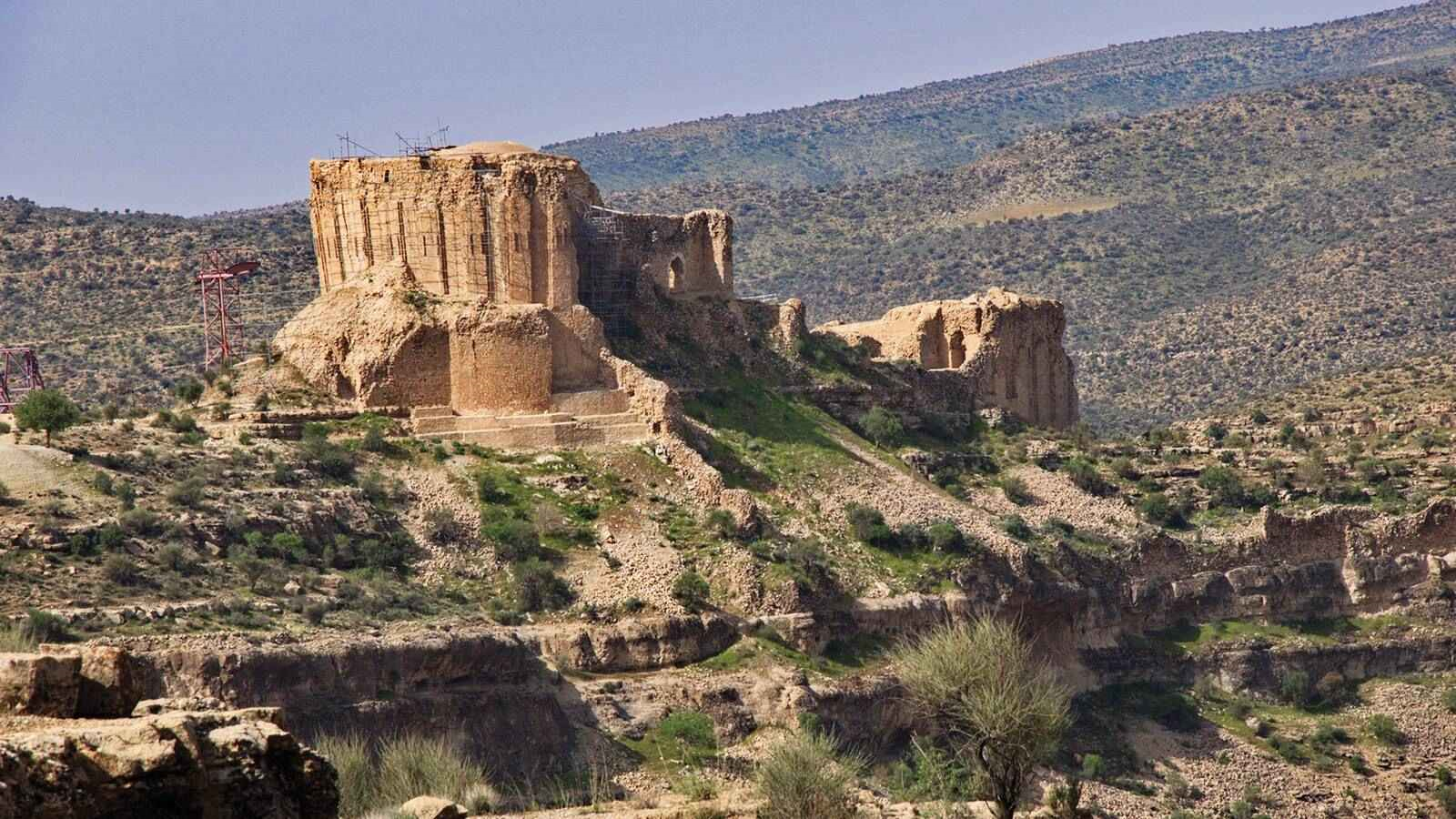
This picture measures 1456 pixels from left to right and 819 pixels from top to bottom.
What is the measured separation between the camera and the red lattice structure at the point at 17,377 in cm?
5975

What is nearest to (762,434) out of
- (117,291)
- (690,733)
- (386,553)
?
(386,553)

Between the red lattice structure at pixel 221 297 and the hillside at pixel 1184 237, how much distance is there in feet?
108

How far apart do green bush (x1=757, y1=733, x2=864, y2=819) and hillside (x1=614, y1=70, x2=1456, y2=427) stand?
5692cm

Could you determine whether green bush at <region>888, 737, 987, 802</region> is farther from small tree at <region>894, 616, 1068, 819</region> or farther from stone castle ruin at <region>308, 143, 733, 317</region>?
stone castle ruin at <region>308, 143, 733, 317</region>

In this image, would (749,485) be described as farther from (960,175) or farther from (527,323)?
(960,175)

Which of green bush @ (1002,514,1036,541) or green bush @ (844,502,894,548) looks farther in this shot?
green bush @ (1002,514,1036,541)

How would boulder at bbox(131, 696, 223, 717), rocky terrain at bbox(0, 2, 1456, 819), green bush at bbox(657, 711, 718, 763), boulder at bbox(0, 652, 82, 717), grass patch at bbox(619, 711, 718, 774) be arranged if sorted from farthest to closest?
green bush at bbox(657, 711, 718, 763) → grass patch at bbox(619, 711, 718, 774) → rocky terrain at bbox(0, 2, 1456, 819) → boulder at bbox(131, 696, 223, 717) → boulder at bbox(0, 652, 82, 717)

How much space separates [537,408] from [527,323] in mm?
1836

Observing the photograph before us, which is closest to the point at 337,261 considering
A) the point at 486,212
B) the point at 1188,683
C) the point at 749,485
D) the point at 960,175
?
the point at 486,212

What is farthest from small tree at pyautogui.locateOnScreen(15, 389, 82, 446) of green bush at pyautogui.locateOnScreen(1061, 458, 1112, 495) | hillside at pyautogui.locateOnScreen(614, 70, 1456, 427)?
hillside at pyautogui.locateOnScreen(614, 70, 1456, 427)

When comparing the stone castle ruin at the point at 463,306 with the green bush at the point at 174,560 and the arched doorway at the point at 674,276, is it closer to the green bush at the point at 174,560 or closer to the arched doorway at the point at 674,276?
the arched doorway at the point at 674,276

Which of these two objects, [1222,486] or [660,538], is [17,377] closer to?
[660,538]

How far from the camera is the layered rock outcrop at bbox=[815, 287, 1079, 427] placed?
216 ft

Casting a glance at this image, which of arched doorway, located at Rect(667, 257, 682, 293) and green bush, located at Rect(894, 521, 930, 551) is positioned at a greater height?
arched doorway, located at Rect(667, 257, 682, 293)
